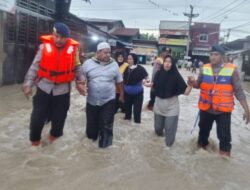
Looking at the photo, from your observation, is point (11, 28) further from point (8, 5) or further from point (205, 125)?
point (205, 125)

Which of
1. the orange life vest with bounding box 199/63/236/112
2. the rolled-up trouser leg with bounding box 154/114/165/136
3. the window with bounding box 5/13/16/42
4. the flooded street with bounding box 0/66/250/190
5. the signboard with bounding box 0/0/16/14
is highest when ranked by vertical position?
the signboard with bounding box 0/0/16/14

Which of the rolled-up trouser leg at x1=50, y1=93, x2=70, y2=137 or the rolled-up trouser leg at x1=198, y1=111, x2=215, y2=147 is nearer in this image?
the rolled-up trouser leg at x1=50, y1=93, x2=70, y2=137

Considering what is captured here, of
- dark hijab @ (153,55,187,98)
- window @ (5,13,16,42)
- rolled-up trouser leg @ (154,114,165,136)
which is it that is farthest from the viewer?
window @ (5,13,16,42)

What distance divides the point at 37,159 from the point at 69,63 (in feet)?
4.60

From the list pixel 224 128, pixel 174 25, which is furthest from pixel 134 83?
pixel 174 25

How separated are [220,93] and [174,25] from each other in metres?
56.2

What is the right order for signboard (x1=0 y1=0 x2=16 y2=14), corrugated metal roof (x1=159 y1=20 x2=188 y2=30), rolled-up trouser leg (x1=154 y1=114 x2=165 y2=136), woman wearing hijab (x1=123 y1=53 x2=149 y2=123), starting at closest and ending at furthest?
rolled-up trouser leg (x1=154 y1=114 x2=165 y2=136), woman wearing hijab (x1=123 y1=53 x2=149 y2=123), signboard (x1=0 y1=0 x2=16 y2=14), corrugated metal roof (x1=159 y1=20 x2=188 y2=30)

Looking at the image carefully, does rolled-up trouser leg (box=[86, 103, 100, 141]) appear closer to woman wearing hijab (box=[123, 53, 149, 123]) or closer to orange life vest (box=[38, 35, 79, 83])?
orange life vest (box=[38, 35, 79, 83])

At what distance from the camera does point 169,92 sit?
19.8 ft

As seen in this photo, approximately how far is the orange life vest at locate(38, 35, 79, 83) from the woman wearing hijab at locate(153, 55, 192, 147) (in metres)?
1.67

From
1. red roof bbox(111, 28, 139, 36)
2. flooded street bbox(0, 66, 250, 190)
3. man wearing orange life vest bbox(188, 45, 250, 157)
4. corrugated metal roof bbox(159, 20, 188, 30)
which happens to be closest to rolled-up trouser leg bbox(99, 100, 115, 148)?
flooded street bbox(0, 66, 250, 190)

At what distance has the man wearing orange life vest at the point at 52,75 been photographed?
5.00 m

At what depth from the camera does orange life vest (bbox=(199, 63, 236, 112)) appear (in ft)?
18.0

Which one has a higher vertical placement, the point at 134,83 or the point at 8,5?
the point at 8,5
